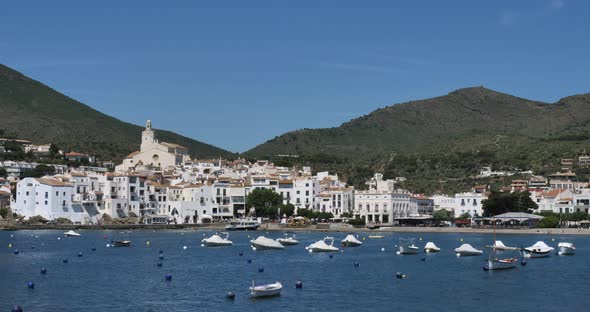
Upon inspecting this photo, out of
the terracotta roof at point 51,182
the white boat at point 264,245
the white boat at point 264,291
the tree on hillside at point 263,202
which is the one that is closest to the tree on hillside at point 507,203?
the tree on hillside at point 263,202

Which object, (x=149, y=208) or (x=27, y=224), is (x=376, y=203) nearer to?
(x=149, y=208)

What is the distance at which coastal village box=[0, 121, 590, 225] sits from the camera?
109 meters

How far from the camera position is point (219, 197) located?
11844cm

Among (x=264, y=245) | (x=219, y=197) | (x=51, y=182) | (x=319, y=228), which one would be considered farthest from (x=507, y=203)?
(x=51, y=182)

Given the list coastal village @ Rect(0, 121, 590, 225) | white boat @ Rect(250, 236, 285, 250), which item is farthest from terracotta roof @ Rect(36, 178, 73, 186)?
white boat @ Rect(250, 236, 285, 250)

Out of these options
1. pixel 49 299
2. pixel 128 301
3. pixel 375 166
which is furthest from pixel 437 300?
pixel 375 166

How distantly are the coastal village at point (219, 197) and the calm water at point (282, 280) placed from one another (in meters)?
33.4

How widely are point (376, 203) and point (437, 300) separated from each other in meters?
75.7

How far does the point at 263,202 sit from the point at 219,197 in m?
6.75

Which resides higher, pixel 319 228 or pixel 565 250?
pixel 319 228

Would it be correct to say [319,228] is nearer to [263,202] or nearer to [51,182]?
[263,202]

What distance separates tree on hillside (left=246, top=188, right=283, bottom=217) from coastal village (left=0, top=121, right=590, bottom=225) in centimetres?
92

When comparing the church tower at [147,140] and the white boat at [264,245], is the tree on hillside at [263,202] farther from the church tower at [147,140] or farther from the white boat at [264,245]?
the white boat at [264,245]

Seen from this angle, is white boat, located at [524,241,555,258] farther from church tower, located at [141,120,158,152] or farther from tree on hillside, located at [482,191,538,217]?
church tower, located at [141,120,158,152]
